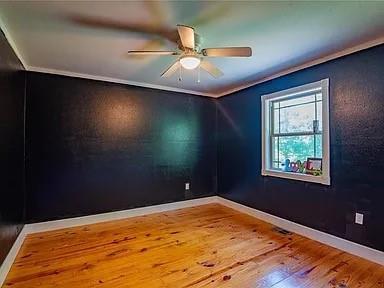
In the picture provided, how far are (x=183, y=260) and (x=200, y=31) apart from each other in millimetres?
2289

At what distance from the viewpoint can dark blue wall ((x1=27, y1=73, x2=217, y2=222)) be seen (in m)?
3.13

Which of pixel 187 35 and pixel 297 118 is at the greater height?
pixel 187 35

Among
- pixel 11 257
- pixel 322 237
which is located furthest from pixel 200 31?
pixel 11 257

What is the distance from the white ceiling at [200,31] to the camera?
5.76ft

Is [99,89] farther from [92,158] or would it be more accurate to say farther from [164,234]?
[164,234]

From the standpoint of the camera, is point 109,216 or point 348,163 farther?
point 109,216

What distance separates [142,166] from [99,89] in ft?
4.67

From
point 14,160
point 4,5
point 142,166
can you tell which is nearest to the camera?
point 4,5

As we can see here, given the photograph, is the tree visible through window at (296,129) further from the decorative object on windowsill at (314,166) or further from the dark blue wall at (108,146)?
the dark blue wall at (108,146)

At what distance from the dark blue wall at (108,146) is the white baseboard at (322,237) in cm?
130

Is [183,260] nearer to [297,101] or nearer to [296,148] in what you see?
[296,148]

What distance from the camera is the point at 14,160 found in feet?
8.00

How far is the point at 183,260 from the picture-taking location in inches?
92.0

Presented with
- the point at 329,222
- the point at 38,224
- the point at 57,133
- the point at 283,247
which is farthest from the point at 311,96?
the point at 38,224
